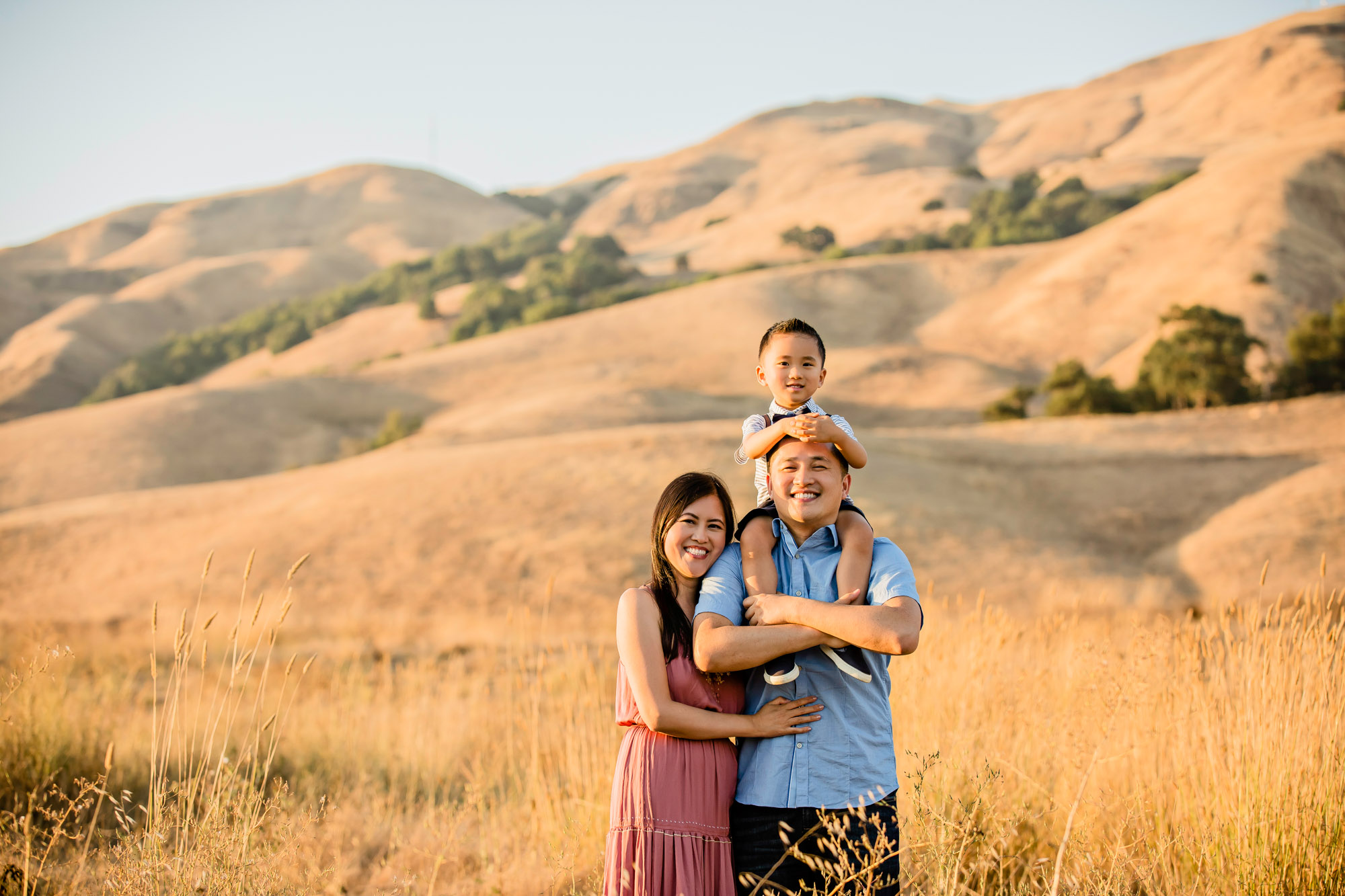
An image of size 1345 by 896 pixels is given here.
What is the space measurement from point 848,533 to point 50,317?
82751 millimetres

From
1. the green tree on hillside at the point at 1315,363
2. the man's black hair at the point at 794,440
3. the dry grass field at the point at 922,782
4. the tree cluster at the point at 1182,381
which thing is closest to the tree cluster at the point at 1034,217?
the tree cluster at the point at 1182,381

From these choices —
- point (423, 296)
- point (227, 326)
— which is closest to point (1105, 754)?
point (423, 296)

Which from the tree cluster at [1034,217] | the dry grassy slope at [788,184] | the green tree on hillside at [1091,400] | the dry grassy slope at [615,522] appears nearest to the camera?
the dry grassy slope at [615,522]

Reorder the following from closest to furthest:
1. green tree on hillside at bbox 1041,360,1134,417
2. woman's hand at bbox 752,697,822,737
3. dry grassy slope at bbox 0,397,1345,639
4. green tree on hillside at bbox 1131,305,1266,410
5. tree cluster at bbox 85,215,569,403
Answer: woman's hand at bbox 752,697,822,737, dry grassy slope at bbox 0,397,1345,639, green tree on hillside at bbox 1131,305,1266,410, green tree on hillside at bbox 1041,360,1134,417, tree cluster at bbox 85,215,569,403

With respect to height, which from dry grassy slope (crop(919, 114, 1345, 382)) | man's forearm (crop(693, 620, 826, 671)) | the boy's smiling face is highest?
dry grassy slope (crop(919, 114, 1345, 382))

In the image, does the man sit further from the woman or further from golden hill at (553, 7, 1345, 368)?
golden hill at (553, 7, 1345, 368)

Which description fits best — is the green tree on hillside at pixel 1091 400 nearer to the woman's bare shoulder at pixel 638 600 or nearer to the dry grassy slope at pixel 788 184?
the woman's bare shoulder at pixel 638 600

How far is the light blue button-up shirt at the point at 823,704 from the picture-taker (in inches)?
110

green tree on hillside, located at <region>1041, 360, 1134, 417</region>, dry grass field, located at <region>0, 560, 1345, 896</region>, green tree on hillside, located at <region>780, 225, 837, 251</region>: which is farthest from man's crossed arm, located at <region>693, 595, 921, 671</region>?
green tree on hillside, located at <region>780, 225, 837, 251</region>

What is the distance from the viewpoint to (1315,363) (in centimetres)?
2919

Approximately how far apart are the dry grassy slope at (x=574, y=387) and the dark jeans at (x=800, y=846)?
27014mm

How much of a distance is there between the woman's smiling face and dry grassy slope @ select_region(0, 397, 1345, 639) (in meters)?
10.6

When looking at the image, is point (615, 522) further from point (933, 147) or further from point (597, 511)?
point (933, 147)

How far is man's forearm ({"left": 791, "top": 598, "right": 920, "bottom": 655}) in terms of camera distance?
8.86 feet
